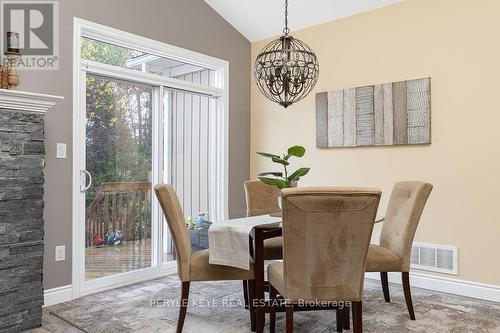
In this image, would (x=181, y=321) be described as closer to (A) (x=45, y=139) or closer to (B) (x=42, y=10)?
(A) (x=45, y=139)

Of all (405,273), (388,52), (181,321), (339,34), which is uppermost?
(339,34)

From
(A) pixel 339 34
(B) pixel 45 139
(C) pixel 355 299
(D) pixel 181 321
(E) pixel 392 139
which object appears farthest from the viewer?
(A) pixel 339 34

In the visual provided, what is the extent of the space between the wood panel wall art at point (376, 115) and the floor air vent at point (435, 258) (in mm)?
952

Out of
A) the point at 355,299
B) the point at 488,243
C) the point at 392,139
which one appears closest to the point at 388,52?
the point at 392,139

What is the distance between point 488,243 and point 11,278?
3.62 m

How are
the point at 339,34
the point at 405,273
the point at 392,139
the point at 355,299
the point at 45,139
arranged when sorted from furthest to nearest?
the point at 339,34 < the point at 392,139 < the point at 45,139 < the point at 405,273 < the point at 355,299

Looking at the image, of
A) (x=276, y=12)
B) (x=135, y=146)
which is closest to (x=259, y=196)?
(x=135, y=146)

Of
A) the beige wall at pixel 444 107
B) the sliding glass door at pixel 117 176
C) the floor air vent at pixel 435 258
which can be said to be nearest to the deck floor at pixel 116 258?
the sliding glass door at pixel 117 176

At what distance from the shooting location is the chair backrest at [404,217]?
111 inches

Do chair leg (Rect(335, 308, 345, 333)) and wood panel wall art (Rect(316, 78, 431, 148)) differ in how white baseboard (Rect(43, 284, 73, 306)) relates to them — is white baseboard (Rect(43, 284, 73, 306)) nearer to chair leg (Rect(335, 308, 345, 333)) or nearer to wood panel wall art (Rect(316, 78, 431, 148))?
chair leg (Rect(335, 308, 345, 333))

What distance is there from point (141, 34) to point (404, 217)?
282 centimetres

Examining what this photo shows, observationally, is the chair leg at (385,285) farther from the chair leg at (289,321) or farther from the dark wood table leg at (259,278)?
the chair leg at (289,321)

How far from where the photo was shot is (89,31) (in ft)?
11.3

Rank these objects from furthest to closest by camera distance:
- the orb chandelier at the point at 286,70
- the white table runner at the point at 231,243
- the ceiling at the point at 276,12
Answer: the ceiling at the point at 276,12, the orb chandelier at the point at 286,70, the white table runner at the point at 231,243
